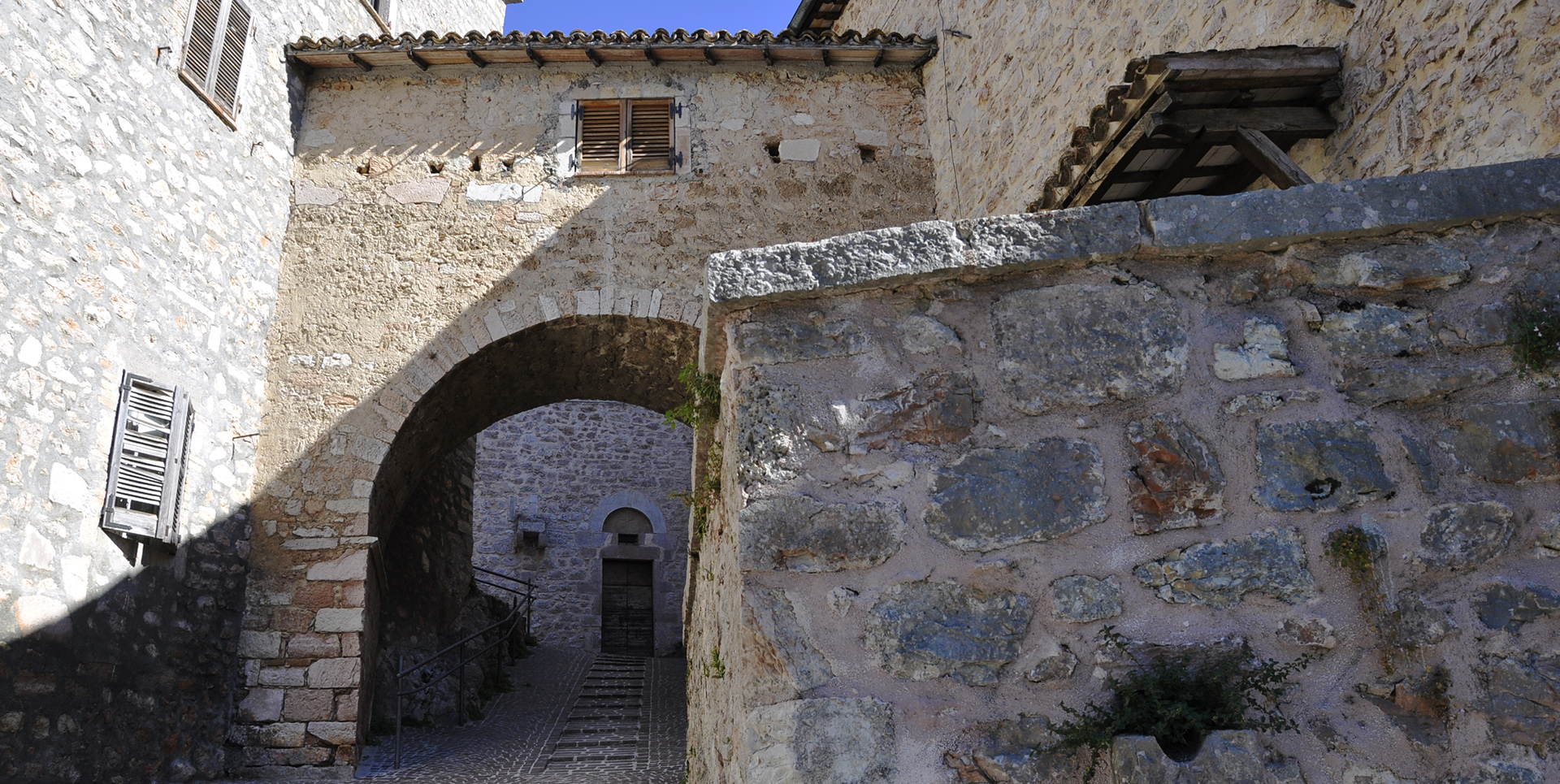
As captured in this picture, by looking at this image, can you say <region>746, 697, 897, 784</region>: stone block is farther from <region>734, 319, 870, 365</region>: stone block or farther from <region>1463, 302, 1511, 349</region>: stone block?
<region>1463, 302, 1511, 349</region>: stone block

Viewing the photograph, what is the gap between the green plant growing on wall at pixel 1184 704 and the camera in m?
1.60

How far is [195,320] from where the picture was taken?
641cm

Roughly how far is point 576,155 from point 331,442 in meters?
2.88

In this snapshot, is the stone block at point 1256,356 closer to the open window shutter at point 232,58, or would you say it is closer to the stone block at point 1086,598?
the stone block at point 1086,598

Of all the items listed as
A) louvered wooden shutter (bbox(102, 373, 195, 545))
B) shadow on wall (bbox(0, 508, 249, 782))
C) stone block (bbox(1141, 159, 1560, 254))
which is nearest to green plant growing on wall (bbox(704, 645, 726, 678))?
stone block (bbox(1141, 159, 1560, 254))

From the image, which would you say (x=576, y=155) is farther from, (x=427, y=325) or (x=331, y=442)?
(x=331, y=442)

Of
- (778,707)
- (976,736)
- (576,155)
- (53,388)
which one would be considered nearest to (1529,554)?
(976,736)

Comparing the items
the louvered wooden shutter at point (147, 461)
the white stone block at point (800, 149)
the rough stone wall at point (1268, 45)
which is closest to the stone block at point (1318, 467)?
the rough stone wall at point (1268, 45)

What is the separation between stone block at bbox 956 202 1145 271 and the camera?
1.89 metres

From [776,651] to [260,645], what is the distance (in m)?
6.01

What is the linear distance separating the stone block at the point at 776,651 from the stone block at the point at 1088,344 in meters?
0.57

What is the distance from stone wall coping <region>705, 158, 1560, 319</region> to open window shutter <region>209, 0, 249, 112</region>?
648cm

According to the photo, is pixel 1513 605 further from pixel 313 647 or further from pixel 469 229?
pixel 469 229

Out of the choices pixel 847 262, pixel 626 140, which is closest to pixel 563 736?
pixel 626 140
